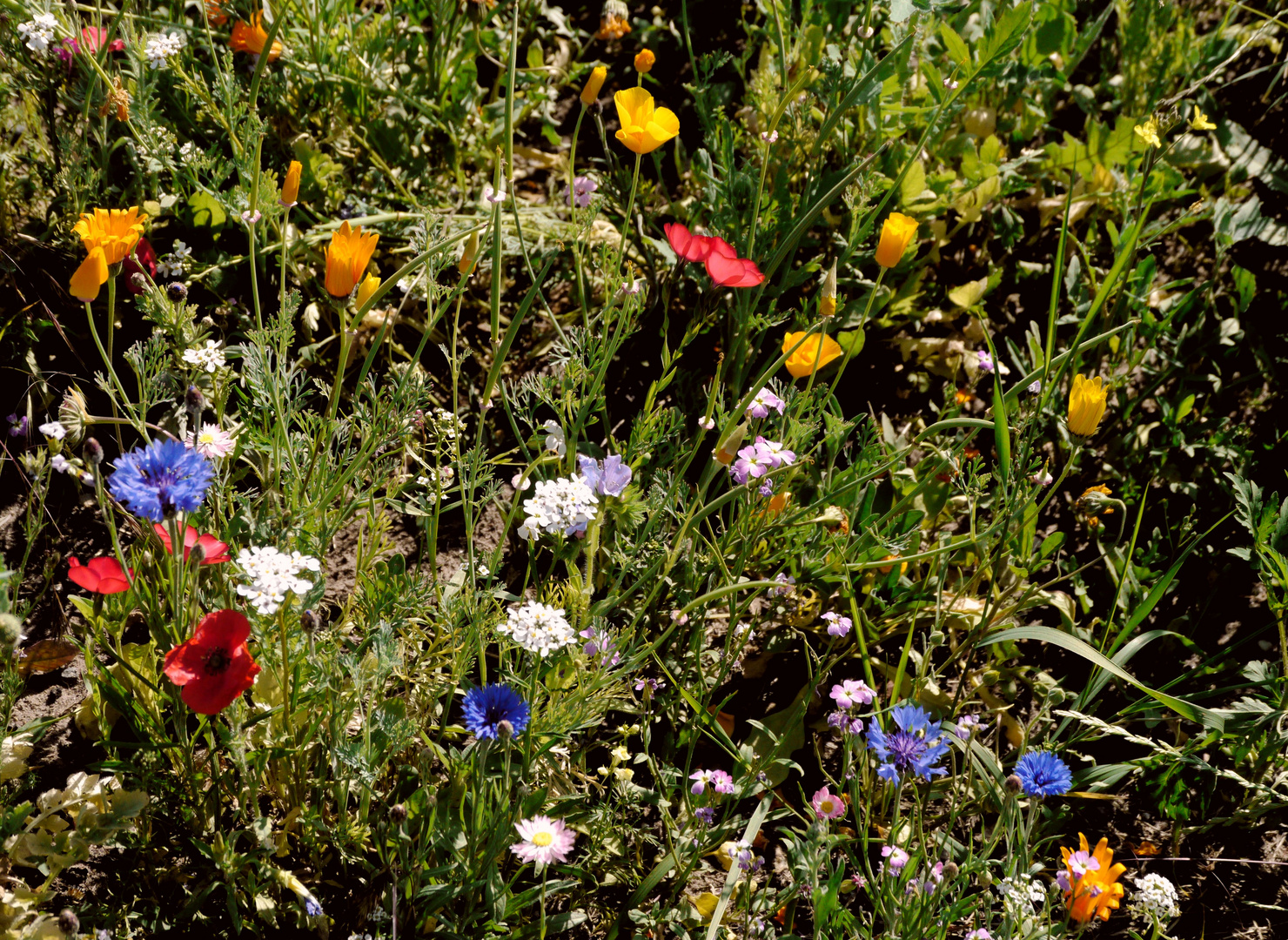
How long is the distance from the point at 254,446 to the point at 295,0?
1180 millimetres

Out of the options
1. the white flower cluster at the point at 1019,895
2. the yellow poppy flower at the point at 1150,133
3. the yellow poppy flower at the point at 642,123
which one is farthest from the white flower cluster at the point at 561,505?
the yellow poppy flower at the point at 1150,133

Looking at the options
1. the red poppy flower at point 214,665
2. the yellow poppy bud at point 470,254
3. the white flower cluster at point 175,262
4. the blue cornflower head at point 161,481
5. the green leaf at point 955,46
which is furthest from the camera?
the green leaf at point 955,46

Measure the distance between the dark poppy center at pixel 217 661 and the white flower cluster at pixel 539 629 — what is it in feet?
1.04

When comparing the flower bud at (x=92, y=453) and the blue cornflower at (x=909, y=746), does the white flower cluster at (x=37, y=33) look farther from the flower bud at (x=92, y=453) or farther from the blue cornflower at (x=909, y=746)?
the blue cornflower at (x=909, y=746)

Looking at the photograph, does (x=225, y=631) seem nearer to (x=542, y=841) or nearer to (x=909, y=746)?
(x=542, y=841)

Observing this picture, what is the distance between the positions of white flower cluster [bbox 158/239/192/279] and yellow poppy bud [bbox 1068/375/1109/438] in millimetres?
1524

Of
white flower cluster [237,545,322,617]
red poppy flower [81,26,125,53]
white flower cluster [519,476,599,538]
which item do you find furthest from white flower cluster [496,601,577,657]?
red poppy flower [81,26,125,53]

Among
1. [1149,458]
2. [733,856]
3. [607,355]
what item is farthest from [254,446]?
[1149,458]

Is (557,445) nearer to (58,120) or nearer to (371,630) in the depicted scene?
(371,630)

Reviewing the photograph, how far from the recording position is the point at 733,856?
4.83ft

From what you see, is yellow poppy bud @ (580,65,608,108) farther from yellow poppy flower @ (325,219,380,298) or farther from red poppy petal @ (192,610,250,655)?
red poppy petal @ (192,610,250,655)

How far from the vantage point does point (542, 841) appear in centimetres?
124

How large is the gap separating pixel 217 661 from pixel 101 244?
557mm

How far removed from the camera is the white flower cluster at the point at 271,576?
1.13 meters
